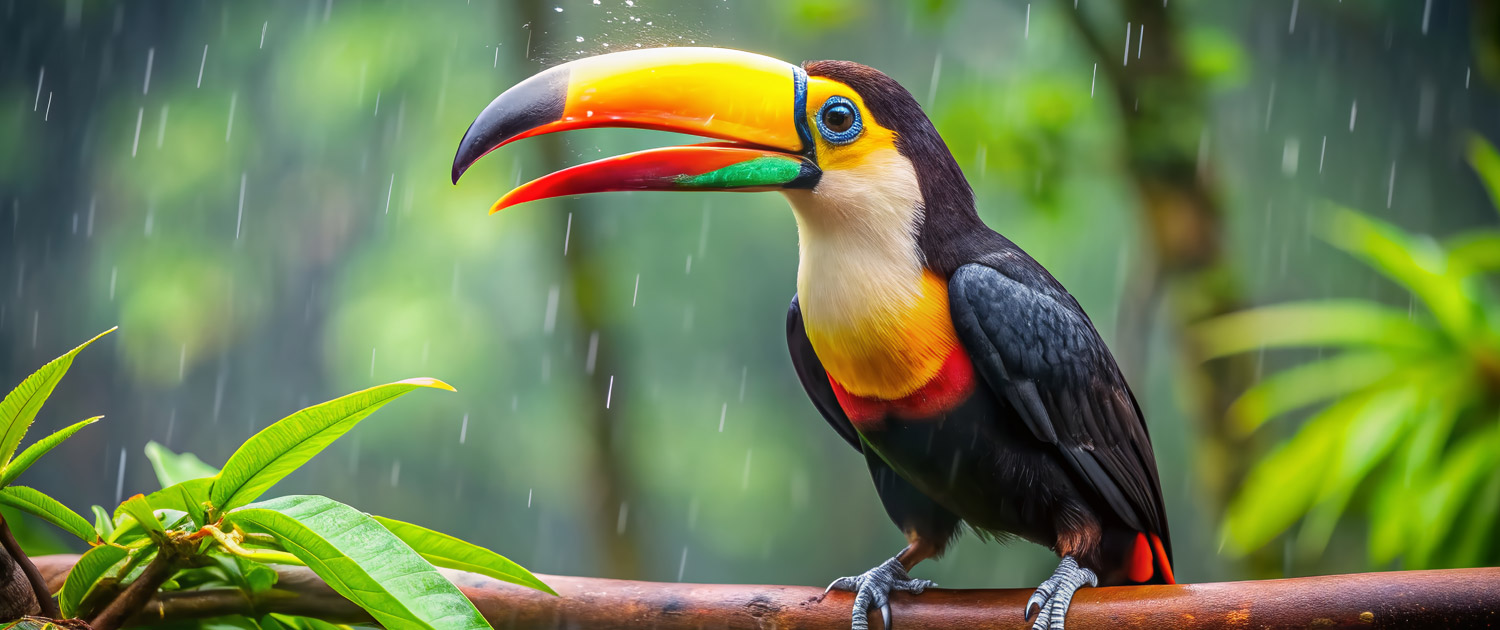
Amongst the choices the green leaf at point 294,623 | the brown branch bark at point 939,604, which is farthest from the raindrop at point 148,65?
the green leaf at point 294,623

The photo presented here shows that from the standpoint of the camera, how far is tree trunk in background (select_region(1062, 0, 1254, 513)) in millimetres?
2570

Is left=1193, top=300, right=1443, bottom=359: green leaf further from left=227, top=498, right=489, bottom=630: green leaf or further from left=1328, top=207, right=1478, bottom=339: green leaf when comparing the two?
left=227, top=498, right=489, bottom=630: green leaf

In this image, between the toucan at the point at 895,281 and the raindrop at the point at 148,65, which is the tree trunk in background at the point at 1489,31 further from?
the raindrop at the point at 148,65

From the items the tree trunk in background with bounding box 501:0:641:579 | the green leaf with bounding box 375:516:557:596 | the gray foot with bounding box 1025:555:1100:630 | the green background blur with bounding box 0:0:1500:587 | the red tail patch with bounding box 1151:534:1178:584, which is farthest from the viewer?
the green background blur with bounding box 0:0:1500:587

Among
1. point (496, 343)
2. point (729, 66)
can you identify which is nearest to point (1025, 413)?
point (729, 66)

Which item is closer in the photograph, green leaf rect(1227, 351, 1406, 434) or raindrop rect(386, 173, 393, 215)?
green leaf rect(1227, 351, 1406, 434)

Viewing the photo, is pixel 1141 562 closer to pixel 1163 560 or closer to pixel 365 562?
pixel 1163 560

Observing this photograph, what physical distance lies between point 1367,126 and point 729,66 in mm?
5441

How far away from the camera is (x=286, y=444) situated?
82 centimetres

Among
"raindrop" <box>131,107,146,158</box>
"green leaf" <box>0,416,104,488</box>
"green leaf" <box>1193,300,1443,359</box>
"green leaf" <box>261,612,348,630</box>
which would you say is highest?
"raindrop" <box>131,107,146,158</box>

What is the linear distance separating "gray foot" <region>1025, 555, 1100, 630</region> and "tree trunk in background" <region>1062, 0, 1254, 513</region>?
1.65 m

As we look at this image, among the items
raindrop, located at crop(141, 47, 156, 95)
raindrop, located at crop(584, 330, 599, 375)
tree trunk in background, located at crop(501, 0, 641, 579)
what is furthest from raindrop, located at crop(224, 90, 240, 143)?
raindrop, located at crop(584, 330, 599, 375)

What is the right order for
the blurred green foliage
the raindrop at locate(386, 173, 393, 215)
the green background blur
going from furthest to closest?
1. the raindrop at locate(386, 173, 393, 215)
2. the green background blur
3. the blurred green foliage

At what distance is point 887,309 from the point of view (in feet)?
3.73
